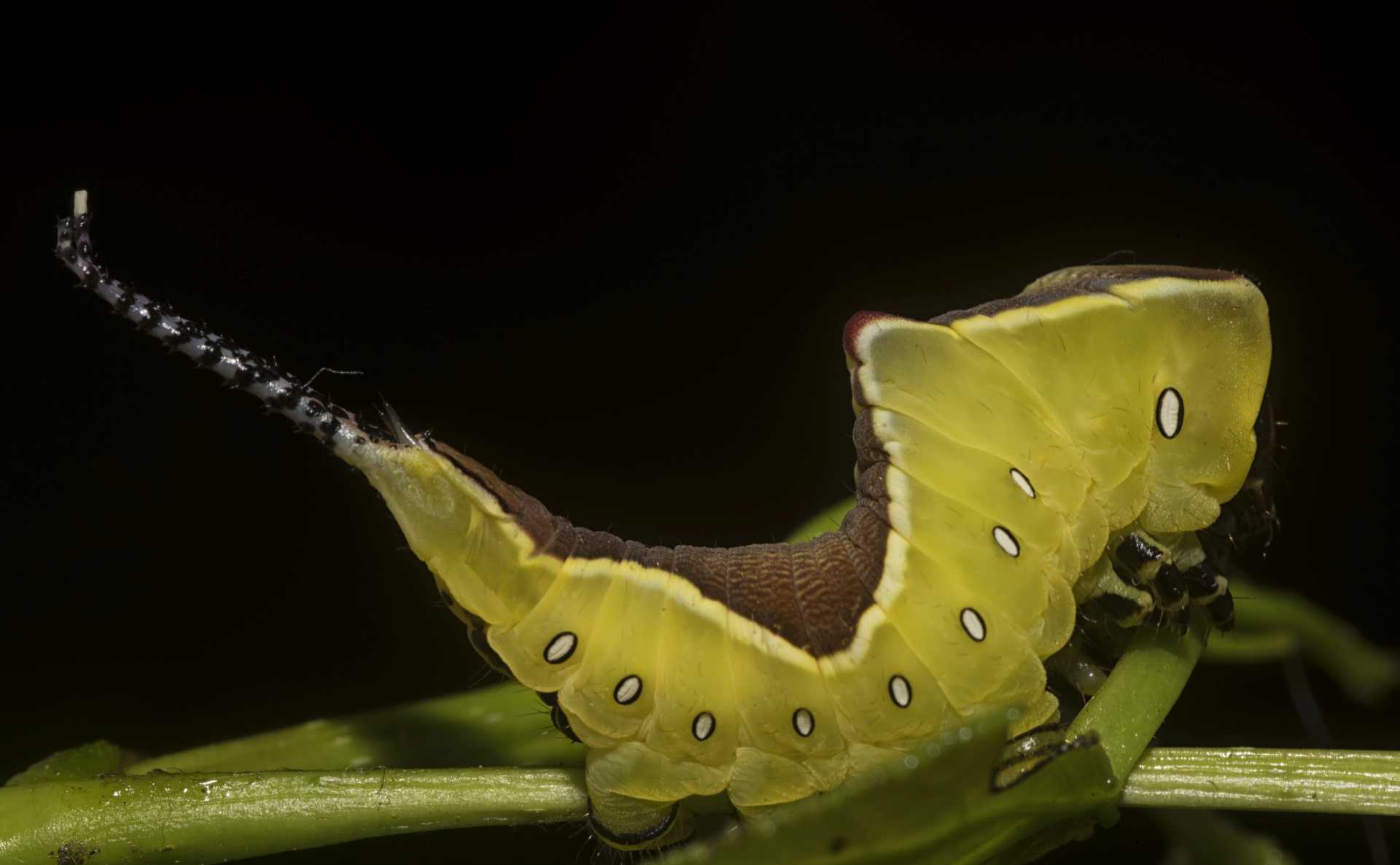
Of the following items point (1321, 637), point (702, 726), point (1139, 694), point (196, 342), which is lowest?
point (1321, 637)

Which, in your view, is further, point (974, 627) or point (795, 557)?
point (795, 557)

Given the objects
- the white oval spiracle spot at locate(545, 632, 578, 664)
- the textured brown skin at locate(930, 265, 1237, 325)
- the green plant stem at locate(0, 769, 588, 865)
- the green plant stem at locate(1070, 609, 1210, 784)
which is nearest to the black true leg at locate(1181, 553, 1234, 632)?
the green plant stem at locate(1070, 609, 1210, 784)

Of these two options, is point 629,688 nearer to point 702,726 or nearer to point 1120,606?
point 702,726

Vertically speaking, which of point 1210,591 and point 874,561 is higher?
point 874,561

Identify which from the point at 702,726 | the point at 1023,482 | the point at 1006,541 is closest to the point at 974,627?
the point at 1006,541

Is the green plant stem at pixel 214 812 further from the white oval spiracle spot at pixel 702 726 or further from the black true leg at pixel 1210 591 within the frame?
the black true leg at pixel 1210 591

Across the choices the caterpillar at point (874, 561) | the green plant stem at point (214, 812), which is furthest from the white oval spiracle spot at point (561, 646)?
the green plant stem at point (214, 812)
